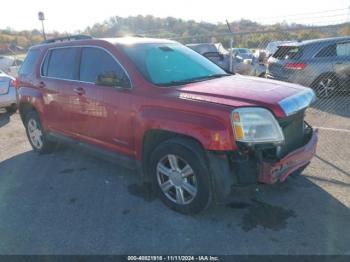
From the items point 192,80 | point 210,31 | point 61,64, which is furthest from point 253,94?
point 210,31

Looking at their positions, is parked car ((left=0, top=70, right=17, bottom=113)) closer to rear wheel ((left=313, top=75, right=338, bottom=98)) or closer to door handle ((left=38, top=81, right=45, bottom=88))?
door handle ((left=38, top=81, right=45, bottom=88))

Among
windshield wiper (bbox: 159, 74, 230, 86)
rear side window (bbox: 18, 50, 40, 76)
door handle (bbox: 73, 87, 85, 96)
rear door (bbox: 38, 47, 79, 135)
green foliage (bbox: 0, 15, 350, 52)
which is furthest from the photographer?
green foliage (bbox: 0, 15, 350, 52)

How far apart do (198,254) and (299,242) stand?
945 millimetres

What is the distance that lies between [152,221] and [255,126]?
147 cm

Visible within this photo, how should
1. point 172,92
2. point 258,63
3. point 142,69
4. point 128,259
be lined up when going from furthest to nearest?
point 258,63
point 142,69
point 172,92
point 128,259

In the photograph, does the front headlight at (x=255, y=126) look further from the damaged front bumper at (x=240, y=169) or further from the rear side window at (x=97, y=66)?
the rear side window at (x=97, y=66)

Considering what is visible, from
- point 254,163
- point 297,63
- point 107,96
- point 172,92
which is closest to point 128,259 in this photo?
point 254,163

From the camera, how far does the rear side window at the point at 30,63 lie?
5.68 metres

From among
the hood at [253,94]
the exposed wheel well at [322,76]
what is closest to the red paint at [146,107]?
the hood at [253,94]

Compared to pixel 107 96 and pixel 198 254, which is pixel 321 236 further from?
pixel 107 96

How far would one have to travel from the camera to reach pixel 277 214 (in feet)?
11.9

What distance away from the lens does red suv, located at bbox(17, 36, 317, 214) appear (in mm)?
3203

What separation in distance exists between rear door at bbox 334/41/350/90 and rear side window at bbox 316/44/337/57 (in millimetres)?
101

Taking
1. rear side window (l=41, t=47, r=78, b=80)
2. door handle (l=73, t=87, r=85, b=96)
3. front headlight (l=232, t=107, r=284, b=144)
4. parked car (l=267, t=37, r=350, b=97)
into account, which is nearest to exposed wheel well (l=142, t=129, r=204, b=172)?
front headlight (l=232, t=107, r=284, b=144)
